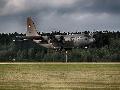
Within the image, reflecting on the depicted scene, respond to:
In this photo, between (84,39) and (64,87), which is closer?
(64,87)

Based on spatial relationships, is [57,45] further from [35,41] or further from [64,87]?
[64,87]

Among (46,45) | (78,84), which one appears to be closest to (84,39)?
(46,45)

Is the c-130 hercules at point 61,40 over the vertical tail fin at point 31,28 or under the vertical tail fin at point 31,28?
under

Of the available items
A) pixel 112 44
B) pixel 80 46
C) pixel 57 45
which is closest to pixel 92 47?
pixel 80 46

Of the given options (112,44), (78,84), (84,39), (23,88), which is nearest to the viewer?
(23,88)

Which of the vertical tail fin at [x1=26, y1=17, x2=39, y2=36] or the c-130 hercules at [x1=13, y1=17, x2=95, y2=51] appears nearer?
the c-130 hercules at [x1=13, y1=17, x2=95, y2=51]

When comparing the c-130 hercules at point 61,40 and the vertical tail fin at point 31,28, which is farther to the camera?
the vertical tail fin at point 31,28

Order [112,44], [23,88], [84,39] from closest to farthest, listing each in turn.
A: 1. [23,88]
2. [84,39]
3. [112,44]

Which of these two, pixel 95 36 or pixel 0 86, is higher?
pixel 95 36

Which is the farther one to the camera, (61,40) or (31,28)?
(31,28)

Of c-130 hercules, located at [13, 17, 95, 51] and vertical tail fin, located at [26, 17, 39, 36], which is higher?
vertical tail fin, located at [26, 17, 39, 36]

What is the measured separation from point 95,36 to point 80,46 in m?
8.03

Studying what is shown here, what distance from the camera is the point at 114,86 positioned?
29.7 meters

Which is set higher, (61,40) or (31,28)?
(31,28)
